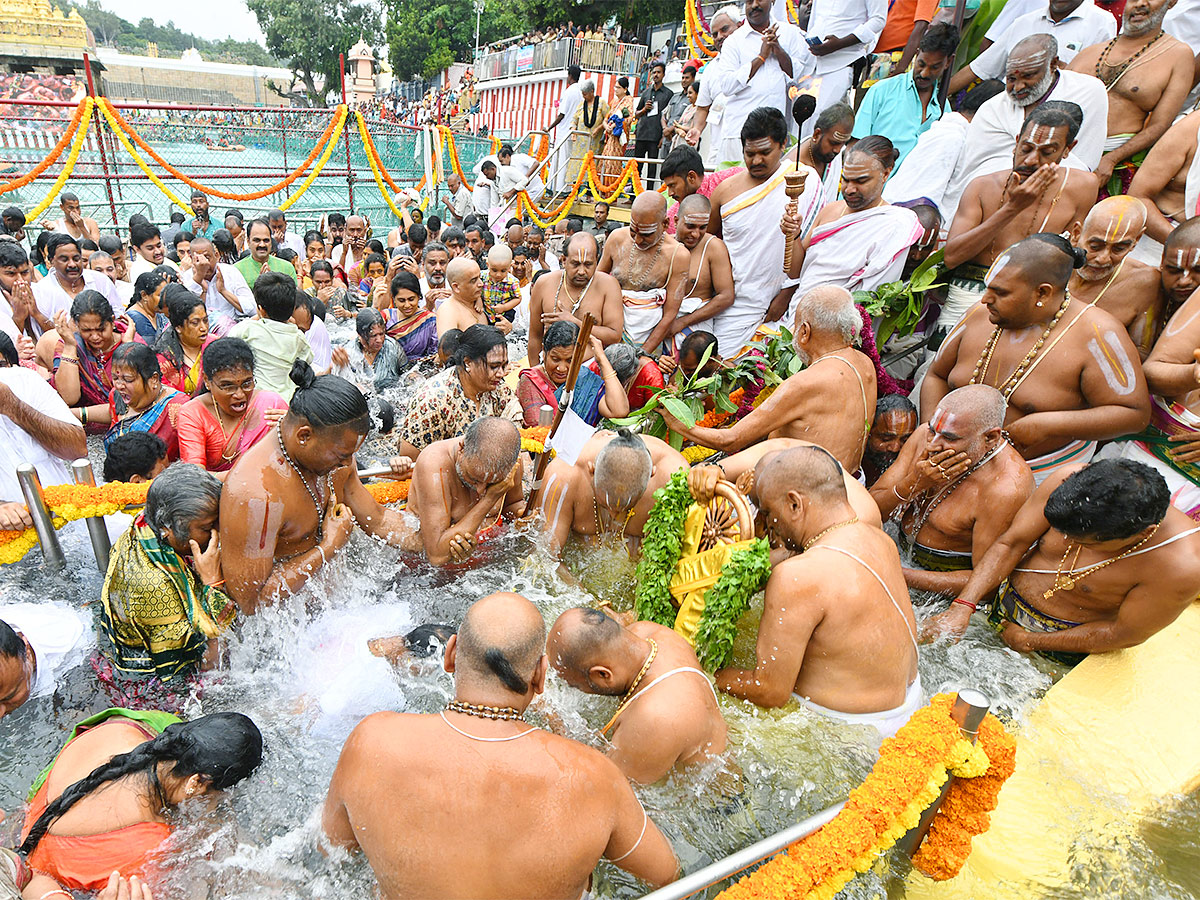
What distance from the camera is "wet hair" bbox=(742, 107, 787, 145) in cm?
502

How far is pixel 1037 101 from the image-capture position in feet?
15.0

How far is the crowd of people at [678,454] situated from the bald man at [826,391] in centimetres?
2

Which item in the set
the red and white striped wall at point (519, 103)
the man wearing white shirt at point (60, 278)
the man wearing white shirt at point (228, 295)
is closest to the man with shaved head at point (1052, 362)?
the man wearing white shirt at point (228, 295)

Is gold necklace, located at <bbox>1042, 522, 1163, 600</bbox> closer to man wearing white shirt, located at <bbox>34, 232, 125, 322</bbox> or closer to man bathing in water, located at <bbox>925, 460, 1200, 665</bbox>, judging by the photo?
man bathing in water, located at <bbox>925, 460, 1200, 665</bbox>

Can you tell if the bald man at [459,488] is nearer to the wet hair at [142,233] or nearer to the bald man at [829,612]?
the bald man at [829,612]

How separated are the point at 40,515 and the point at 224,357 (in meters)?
1.35

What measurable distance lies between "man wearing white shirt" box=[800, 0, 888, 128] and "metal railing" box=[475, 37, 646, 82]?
1842 centimetres

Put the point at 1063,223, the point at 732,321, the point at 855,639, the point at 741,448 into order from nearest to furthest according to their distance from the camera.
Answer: the point at 855,639 → the point at 741,448 → the point at 1063,223 → the point at 732,321

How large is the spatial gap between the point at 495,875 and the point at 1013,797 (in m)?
2.28

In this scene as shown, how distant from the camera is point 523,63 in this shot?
29.4m

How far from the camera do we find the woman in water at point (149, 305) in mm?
5992

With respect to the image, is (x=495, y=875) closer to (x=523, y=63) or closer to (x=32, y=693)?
(x=32, y=693)

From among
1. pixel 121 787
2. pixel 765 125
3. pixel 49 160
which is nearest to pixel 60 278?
pixel 49 160

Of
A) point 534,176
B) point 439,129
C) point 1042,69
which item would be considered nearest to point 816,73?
point 1042,69
